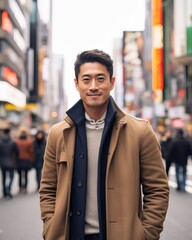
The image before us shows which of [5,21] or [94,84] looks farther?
[5,21]

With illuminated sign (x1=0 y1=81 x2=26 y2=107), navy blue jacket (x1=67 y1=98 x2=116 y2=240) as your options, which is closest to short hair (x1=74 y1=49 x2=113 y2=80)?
navy blue jacket (x1=67 y1=98 x2=116 y2=240)

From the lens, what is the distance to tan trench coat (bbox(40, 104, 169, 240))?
9.81 ft

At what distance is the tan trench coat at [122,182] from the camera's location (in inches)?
118

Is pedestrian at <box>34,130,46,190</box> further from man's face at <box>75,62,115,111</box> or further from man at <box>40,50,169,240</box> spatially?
man's face at <box>75,62,115,111</box>

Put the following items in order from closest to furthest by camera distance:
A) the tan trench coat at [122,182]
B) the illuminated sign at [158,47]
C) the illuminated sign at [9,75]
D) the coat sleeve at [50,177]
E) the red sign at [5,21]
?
the tan trench coat at [122,182]
the coat sleeve at [50,177]
the illuminated sign at [9,75]
the red sign at [5,21]
the illuminated sign at [158,47]

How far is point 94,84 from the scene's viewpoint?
10.2 feet

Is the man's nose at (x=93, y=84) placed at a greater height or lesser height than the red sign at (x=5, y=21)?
lesser

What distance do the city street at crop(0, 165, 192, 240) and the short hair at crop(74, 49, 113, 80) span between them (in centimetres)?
529

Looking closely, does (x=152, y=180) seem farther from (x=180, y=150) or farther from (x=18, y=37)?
(x=18, y=37)

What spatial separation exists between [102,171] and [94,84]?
504 mm

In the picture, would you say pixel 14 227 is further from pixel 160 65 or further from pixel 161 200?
pixel 160 65

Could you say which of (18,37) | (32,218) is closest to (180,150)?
(32,218)

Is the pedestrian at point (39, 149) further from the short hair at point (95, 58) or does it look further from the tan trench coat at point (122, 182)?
the short hair at point (95, 58)

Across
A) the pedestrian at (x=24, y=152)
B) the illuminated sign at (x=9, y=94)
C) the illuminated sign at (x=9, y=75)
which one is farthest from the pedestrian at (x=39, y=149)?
the illuminated sign at (x=9, y=75)
